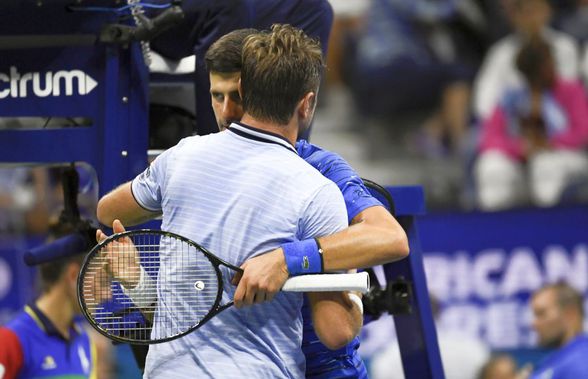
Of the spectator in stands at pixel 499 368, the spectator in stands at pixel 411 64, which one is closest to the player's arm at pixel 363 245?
the spectator in stands at pixel 499 368

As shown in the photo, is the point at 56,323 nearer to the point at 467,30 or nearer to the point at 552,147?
the point at 552,147

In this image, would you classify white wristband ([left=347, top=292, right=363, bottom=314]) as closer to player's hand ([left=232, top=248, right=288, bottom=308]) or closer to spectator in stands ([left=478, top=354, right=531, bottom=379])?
player's hand ([left=232, top=248, right=288, bottom=308])

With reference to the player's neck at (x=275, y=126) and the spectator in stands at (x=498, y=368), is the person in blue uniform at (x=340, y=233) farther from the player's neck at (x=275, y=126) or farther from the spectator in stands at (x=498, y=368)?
the spectator in stands at (x=498, y=368)

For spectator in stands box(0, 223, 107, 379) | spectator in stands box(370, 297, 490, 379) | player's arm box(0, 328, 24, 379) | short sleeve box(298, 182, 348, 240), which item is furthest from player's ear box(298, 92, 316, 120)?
spectator in stands box(370, 297, 490, 379)

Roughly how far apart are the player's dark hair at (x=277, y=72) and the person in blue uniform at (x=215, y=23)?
77cm

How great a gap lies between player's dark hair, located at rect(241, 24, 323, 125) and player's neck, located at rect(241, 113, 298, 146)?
0.04 feet

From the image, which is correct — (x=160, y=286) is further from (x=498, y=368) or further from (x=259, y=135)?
(x=498, y=368)

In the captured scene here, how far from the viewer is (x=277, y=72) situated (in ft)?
9.81

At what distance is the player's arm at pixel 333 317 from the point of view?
3.00m

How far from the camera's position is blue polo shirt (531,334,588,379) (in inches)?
236

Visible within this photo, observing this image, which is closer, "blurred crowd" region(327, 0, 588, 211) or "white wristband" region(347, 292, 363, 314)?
"white wristband" region(347, 292, 363, 314)

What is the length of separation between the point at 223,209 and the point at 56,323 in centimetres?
282

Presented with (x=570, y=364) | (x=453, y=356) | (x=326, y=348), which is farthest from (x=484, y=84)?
(x=326, y=348)

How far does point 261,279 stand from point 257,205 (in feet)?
0.62
